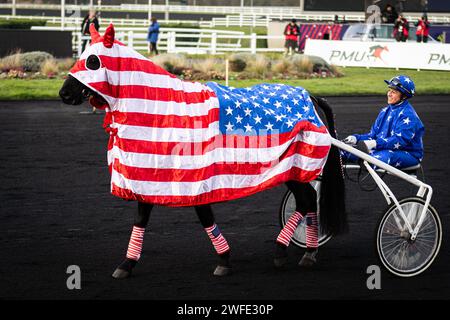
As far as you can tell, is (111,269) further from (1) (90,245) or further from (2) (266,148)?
(2) (266,148)

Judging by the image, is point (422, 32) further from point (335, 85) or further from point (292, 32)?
point (335, 85)

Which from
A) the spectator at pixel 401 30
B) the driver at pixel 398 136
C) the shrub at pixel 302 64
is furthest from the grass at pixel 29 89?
the driver at pixel 398 136

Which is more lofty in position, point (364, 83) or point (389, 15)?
point (389, 15)

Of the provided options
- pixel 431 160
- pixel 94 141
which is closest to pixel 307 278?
pixel 431 160

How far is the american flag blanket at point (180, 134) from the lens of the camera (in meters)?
6.41

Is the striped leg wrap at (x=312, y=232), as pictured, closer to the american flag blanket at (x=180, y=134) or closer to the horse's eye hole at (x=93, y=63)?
the american flag blanket at (x=180, y=134)

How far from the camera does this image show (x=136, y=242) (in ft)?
22.0

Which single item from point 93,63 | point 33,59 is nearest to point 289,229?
point 93,63

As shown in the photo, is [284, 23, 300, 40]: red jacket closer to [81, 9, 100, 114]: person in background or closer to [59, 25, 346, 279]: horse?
[81, 9, 100, 114]: person in background

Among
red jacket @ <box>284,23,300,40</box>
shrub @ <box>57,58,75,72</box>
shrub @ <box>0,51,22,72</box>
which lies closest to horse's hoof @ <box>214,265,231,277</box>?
shrub @ <box>0,51,22,72</box>

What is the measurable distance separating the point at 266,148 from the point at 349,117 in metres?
11.7

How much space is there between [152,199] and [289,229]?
121 cm

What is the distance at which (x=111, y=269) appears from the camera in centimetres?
694

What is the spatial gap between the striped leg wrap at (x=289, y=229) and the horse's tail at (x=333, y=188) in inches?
12.8
